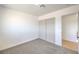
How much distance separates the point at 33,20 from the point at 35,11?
209 mm

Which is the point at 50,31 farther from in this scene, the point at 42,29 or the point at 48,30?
the point at 42,29

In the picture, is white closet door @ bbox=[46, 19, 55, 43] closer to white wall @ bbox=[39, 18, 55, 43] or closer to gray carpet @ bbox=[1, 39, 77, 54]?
white wall @ bbox=[39, 18, 55, 43]

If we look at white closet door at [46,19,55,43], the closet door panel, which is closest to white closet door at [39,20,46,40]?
the closet door panel

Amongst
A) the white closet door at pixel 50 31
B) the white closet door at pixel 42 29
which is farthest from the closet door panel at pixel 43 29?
the white closet door at pixel 50 31

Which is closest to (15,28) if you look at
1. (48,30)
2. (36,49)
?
(36,49)

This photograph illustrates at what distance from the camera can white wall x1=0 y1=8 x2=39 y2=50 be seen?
1.56 metres

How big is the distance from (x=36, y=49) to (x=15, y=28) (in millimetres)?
611

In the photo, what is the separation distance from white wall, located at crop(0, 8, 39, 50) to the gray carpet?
111 millimetres

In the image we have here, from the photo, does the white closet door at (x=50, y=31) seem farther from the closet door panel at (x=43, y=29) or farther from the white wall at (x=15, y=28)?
the white wall at (x=15, y=28)

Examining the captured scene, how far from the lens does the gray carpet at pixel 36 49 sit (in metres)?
1.48

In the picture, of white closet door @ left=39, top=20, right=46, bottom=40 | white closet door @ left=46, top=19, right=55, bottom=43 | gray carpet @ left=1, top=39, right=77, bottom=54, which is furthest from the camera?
white closet door @ left=46, top=19, right=55, bottom=43

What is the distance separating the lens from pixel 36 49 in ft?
5.15
